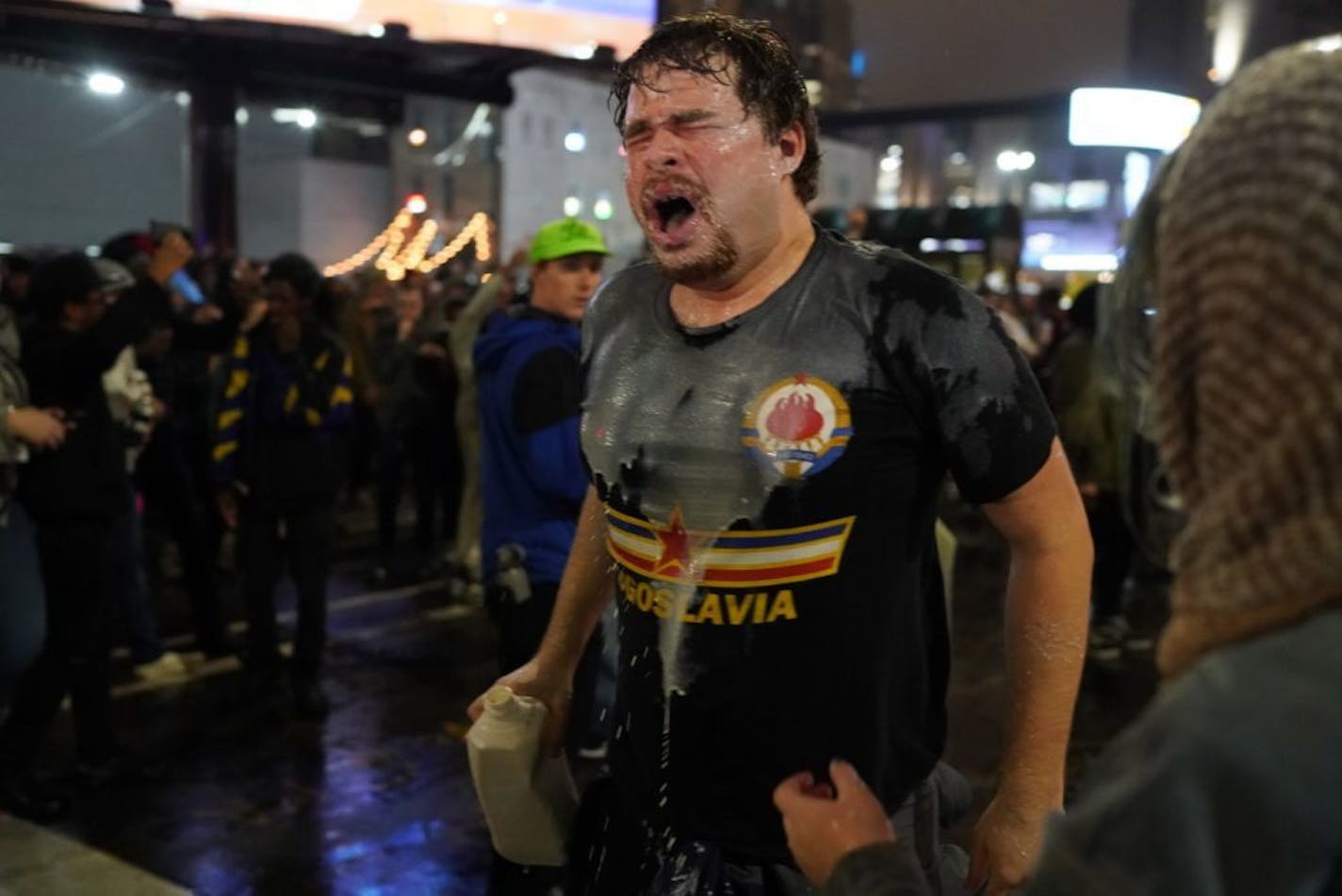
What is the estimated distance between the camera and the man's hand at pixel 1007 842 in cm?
175

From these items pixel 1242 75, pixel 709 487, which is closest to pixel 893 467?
pixel 709 487

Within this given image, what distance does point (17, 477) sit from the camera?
451cm

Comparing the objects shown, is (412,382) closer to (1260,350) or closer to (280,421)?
(280,421)

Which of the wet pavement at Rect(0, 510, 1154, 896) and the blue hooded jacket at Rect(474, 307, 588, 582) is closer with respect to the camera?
the blue hooded jacket at Rect(474, 307, 588, 582)

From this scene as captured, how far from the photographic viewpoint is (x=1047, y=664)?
1.84 m

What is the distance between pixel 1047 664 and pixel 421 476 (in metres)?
7.77

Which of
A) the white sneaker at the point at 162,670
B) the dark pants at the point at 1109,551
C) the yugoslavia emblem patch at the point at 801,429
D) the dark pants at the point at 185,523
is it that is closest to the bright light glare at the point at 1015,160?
the dark pants at the point at 1109,551

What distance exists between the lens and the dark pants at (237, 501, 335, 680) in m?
5.70

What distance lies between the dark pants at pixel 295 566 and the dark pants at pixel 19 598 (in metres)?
1.32

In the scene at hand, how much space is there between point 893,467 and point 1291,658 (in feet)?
3.35

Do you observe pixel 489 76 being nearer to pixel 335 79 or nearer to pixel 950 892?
pixel 335 79

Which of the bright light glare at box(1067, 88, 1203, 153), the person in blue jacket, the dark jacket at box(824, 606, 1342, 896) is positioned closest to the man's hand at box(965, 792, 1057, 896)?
the dark jacket at box(824, 606, 1342, 896)

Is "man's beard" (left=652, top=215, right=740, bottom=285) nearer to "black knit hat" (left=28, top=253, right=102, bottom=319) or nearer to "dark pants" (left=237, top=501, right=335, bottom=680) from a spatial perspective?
"black knit hat" (left=28, top=253, right=102, bottom=319)

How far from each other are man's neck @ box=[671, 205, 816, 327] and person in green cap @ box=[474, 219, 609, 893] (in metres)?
1.72
